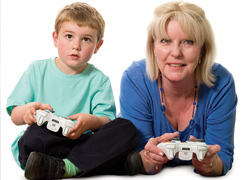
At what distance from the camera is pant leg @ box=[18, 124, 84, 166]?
2.05 metres

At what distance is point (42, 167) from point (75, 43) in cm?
68

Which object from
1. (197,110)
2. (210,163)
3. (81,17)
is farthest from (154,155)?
(81,17)

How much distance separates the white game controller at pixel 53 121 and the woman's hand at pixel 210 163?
22.7 inches

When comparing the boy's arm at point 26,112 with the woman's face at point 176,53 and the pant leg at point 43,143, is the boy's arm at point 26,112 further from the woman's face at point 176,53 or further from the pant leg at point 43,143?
the woman's face at point 176,53

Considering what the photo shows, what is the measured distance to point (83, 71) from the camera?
2430mm

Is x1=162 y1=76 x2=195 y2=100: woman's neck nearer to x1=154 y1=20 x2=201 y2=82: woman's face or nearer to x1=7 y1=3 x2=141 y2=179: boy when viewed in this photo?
x1=154 y1=20 x2=201 y2=82: woman's face

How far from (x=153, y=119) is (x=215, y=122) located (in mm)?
318

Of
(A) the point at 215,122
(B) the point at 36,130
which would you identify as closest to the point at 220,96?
(A) the point at 215,122

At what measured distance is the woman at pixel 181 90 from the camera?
211cm

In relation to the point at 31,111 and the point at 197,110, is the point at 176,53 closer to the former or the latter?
the point at 197,110

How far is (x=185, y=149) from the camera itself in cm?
192

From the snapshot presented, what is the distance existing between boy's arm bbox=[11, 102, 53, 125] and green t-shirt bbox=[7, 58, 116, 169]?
136mm

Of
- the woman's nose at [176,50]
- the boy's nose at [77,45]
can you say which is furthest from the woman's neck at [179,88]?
the boy's nose at [77,45]

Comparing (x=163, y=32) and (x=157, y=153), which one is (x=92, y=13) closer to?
(x=163, y=32)
